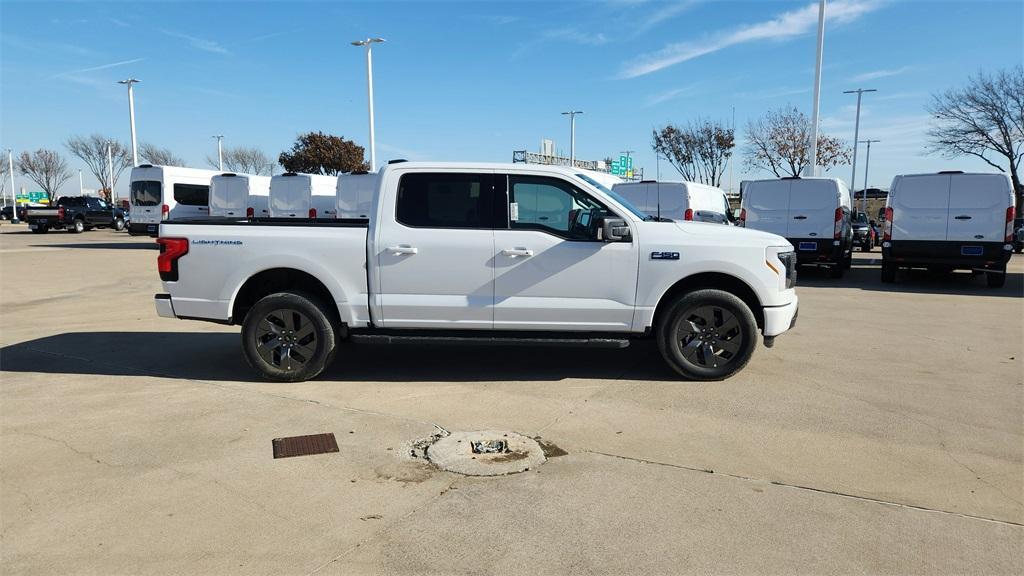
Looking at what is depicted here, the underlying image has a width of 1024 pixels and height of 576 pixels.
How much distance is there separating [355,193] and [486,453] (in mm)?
16326

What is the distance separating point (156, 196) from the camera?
2361 cm

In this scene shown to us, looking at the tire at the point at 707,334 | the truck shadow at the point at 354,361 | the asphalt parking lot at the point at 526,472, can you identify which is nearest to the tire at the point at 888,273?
the asphalt parking lot at the point at 526,472

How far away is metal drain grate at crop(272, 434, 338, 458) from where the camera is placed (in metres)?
4.34

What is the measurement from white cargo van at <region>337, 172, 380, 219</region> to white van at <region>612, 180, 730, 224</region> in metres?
7.11

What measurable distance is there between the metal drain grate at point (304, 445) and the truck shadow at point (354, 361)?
1.59 meters

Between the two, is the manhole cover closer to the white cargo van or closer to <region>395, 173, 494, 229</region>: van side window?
<region>395, 173, 494, 229</region>: van side window

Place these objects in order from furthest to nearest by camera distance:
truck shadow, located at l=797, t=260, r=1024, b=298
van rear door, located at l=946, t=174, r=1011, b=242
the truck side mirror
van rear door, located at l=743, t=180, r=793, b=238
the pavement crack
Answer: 1. van rear door, located at l=743, t=180, r=793, b=238
2. truck shadow, located at l=797, t=260, r=1024, b=298
3. van rear door, located at l=946, t=174, r=1011, b=242
4. the truck side mirror
5. the pavement crack

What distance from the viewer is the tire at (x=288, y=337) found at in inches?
233

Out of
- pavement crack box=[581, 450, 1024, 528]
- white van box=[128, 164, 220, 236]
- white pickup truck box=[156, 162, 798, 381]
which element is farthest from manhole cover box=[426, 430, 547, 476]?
white van box=[128, 164, 220, 236]

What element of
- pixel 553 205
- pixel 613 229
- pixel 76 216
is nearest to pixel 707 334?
pixel 613 229

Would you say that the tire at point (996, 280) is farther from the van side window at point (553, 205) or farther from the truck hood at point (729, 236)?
the van side window at point (553, 205)

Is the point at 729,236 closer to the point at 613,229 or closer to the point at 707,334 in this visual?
the point at 707,334

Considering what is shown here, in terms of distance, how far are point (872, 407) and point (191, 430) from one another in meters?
5.16

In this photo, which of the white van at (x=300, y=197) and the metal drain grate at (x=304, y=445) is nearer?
the metal drain grate at (x=304, y=445)
